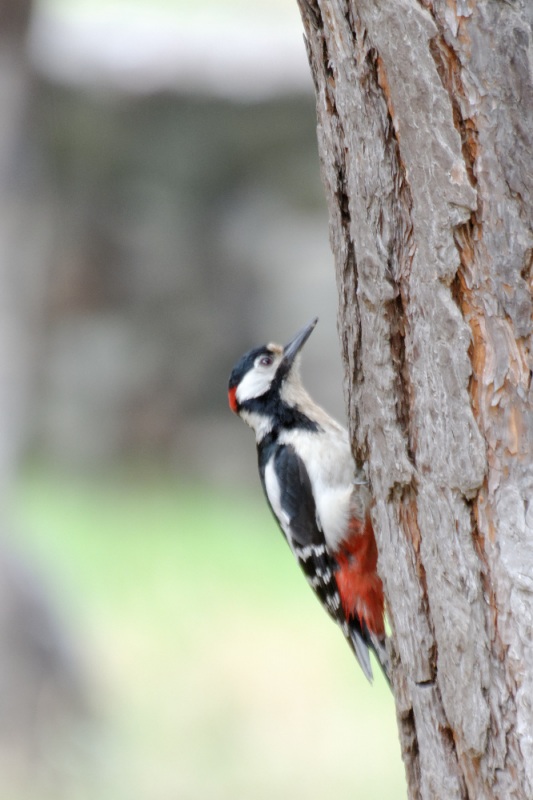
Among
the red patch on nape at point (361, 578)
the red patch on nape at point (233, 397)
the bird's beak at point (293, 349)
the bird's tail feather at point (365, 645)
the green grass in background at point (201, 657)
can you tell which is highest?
the bird's beak at point (293, 349)

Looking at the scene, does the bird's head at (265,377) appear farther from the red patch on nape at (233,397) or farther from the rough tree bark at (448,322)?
the rough tree bark at (448,322)

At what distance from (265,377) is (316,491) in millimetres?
510

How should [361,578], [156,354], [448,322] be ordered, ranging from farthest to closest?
1. [156,354]
2. [361,578]
3. [448,322]

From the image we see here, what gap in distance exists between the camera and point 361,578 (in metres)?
3.58

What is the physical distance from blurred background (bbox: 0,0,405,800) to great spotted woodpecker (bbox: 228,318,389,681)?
3.17 meters

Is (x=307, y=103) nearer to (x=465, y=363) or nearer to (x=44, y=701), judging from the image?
(x=44, y=701)

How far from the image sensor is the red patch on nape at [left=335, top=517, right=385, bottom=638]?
140 inches

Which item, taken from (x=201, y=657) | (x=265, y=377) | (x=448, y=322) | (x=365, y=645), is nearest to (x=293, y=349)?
(x=265, y=377)

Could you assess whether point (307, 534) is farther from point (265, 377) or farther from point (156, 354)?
point (156, 354)

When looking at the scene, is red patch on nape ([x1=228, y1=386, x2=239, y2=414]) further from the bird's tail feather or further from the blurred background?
the blurred background

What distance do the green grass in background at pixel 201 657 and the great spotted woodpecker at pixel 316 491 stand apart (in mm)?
2494

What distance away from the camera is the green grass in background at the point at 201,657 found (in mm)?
6047

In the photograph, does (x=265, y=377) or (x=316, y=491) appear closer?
(x=316, y=491)

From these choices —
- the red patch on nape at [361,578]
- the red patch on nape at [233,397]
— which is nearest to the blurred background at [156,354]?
the red patch on nape at [233,397]
